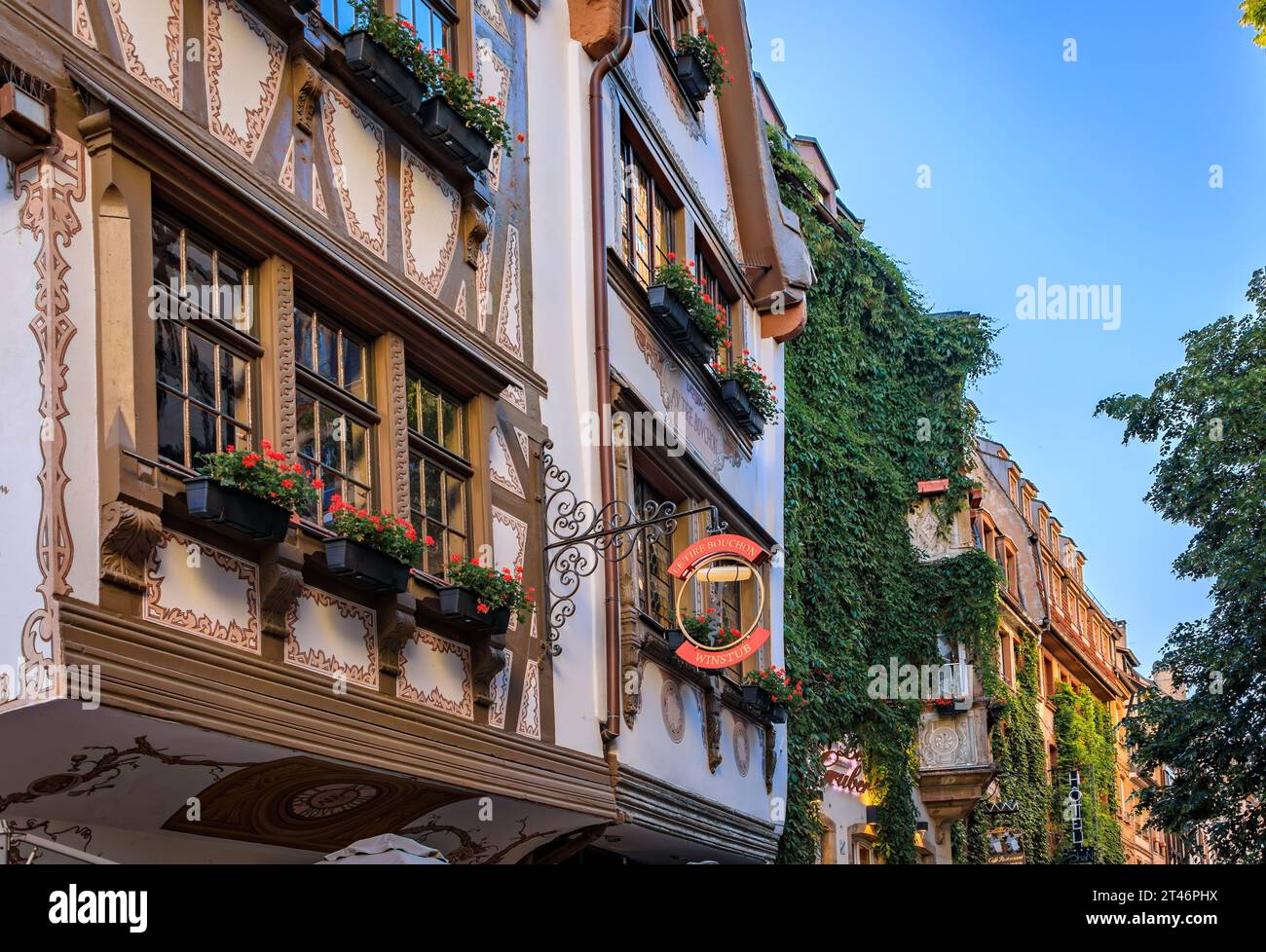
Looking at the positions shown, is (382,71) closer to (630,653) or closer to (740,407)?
(630,653)

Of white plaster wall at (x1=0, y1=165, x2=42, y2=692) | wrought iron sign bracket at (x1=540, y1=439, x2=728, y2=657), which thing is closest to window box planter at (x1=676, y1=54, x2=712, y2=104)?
wrought iron sign bracket at (x1=540, y1=439, x2=728, y2=657)

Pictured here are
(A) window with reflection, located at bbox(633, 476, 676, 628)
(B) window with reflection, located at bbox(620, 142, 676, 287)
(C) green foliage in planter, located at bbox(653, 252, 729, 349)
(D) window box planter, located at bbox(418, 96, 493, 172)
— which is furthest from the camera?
(C) green foliage in planter, located at bbox(653, 252, 729, 349)

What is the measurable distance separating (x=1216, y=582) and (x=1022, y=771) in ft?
43.8

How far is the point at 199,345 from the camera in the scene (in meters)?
8.05

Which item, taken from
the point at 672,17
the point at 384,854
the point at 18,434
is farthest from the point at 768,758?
the point at 18,434

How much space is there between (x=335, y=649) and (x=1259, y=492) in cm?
1553

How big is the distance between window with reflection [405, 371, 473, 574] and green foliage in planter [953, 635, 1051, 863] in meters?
19.3

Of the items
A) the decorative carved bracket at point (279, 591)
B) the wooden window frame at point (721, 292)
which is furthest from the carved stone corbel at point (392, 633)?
the wooden window frame at point (721, 292)

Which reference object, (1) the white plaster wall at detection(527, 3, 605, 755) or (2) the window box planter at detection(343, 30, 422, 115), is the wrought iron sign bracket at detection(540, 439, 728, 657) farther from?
(2) the window box planter at detection(343, 30, 422, 115)

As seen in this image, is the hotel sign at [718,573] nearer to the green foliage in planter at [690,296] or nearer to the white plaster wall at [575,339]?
the white plaster wall at [575,339]

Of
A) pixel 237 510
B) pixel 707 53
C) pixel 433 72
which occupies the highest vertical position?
pixel 707 53

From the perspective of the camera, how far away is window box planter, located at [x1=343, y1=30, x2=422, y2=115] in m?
9.50

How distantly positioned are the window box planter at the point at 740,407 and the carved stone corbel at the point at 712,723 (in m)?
3.01
